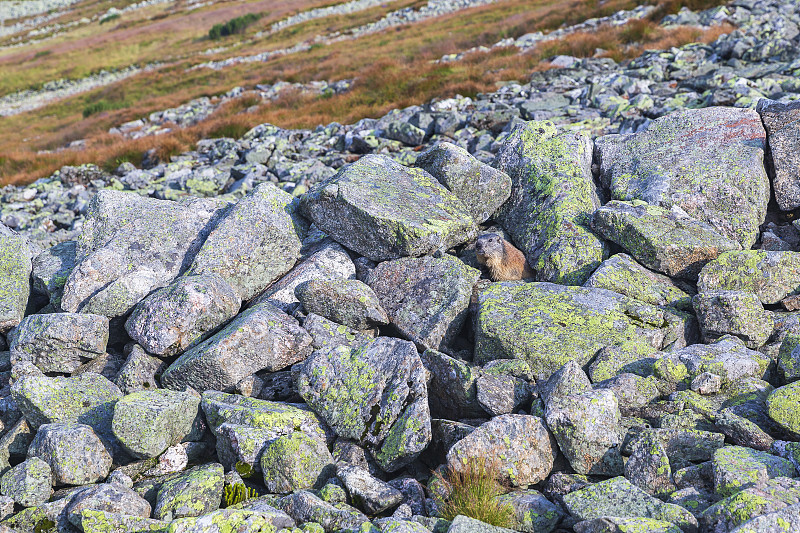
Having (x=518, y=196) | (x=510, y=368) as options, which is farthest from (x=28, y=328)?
(x=518, y=196)

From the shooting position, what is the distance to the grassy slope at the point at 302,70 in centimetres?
2889

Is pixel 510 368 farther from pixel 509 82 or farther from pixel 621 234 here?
pixel 509 82

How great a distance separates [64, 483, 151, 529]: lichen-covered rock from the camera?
554cm

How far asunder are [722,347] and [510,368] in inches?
96.6

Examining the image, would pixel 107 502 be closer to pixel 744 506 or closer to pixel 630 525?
pixel 630 525

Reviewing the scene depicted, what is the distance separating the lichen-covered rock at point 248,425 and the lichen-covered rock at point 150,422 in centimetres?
28

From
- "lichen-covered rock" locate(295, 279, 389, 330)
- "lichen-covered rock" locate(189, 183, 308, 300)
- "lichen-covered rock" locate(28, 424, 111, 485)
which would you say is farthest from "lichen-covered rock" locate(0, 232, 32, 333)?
"lichen-covered rock" locate(295, 279, 389, 330)

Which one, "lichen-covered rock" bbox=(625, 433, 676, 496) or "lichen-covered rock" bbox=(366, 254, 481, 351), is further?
"lichen-covered rock" bbox=(366, 254, 481, 351)

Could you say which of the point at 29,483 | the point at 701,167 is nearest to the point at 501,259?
the point at 701,167

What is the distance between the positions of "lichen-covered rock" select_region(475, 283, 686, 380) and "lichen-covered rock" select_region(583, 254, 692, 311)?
0.21 meters

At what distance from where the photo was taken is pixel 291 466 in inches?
232

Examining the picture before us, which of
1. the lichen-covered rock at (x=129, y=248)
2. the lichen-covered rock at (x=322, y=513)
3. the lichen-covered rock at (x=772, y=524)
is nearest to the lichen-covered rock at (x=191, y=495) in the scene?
the lichen-covered rock at (x=322, y=513)

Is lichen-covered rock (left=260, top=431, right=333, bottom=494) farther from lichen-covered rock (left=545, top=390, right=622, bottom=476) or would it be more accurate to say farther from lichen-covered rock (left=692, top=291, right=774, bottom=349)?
lichen-covered rock (left=692, top=291, right=774, bottom=349)

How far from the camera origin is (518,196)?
33.3 feet
